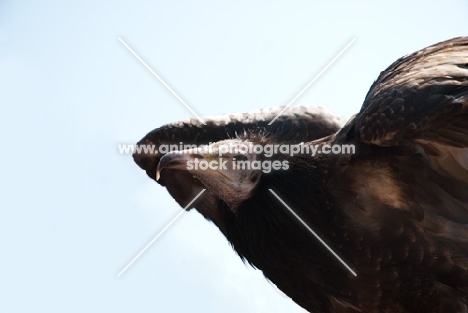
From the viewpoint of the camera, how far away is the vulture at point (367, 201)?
7.03 metres

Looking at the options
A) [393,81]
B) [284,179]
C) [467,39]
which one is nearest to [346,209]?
[284,179]

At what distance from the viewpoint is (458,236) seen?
7.32 meters

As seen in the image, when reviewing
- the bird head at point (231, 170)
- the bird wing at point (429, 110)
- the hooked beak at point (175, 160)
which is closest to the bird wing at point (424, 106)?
the bird wing at point (429, 110)

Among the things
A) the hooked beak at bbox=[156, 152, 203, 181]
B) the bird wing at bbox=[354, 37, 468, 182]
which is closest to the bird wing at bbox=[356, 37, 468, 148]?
the bird wing at bbox=[354, 37, 468, 182]

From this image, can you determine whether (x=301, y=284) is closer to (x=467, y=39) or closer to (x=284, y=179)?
(x=284, y=179)

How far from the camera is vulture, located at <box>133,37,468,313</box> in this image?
703 centimetres

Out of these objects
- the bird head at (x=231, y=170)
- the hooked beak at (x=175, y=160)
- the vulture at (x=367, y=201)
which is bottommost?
the vulture at (x=367, y=201)

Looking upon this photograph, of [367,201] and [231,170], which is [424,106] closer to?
[367,201]

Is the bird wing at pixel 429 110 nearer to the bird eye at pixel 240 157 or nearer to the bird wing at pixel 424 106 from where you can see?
the bird wing at pixel 424 106

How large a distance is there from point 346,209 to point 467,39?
1.48 meters

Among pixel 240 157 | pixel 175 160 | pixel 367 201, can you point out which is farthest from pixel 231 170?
pixel 367 201

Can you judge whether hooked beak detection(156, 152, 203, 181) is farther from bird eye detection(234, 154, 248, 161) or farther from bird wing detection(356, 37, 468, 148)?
bird wing detection(356, 37, 468, 148)

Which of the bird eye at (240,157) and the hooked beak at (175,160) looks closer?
the hooked beak at (175,160)

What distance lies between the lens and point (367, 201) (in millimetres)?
7500
